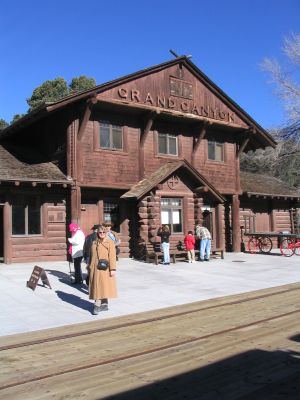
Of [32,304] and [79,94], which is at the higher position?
[79,94]

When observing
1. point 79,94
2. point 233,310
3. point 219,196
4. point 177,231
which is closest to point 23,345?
point 233,310

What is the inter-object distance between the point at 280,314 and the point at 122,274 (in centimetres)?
703

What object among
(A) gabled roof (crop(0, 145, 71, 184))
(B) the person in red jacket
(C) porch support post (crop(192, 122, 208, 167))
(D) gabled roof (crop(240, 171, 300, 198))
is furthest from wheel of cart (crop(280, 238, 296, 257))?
(A) gabled roof (crop(0, 145, 71, 184))

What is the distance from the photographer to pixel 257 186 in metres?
26.3

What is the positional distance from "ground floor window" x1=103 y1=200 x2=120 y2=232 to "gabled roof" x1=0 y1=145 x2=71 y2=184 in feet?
8.09

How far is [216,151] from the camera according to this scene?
23.5m

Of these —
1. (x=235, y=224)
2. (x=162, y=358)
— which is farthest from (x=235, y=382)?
(x=235, y=224)

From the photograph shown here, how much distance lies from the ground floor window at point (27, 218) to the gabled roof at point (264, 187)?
11.1m

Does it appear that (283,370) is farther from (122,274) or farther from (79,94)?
(79,94)

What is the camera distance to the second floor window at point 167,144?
21219 millimetres

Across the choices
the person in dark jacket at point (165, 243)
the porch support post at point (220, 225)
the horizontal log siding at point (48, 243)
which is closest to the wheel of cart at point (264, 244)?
the porch support post at point (220, 225)

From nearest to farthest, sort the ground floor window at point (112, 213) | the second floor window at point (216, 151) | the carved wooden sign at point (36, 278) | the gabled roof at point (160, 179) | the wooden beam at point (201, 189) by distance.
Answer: the carved wooden sign at point (36, 278) → the gabled roof at point (160, 179) → the ground floor window at point (112, 213) → the wooden beam at point (201, 189) → the second floor window at point (216, 151)

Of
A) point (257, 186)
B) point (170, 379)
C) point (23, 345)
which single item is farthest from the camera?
point (257, 186)

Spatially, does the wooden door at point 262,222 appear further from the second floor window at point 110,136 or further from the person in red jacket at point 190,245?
the second floor window at point 110,136
